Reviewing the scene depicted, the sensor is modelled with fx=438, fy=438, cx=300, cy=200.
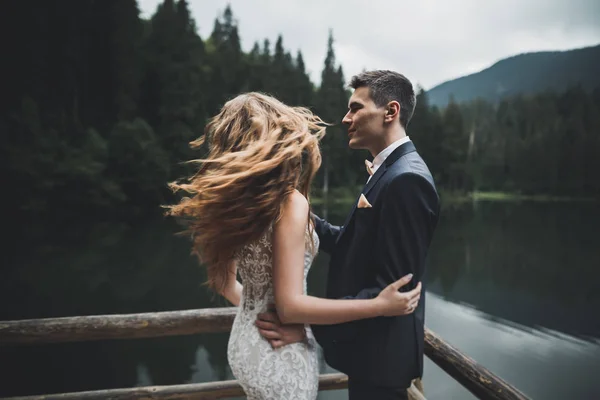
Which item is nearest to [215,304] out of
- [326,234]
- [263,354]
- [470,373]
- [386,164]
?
[470,373]

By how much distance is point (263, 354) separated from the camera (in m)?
1.55

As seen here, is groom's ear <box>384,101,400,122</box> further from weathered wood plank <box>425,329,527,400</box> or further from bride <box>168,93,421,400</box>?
weathered wood plank <box>425,329,527,400</box>

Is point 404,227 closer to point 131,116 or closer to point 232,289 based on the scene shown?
point 232,289

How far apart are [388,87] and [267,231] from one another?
0.71 m

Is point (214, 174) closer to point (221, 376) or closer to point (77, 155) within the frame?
point (221, 376)

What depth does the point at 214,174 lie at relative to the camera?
1471 mm

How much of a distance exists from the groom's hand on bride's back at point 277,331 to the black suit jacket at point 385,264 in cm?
8

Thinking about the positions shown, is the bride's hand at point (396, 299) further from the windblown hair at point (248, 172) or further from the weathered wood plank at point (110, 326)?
the weathered wood plank at point (110, 326)

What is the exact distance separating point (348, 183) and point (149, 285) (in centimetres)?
3534

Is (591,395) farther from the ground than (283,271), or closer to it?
closer to it

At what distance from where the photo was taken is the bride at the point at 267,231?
1419 millimetres

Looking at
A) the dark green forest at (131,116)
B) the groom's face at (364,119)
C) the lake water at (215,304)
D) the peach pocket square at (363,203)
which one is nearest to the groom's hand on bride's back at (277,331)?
the peach pocket square at (363,203)

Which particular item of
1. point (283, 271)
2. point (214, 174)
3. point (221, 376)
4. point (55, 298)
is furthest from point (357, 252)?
point (55, 298)

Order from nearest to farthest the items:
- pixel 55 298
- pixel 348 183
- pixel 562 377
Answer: pixel 562 377
pixel 55 298
pixel 348 183
